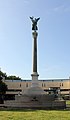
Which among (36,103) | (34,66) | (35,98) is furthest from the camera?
(34,66)

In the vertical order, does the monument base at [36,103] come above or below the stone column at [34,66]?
below

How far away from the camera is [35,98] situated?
48.4 m

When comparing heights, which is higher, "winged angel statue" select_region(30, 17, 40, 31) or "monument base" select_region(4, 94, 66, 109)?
"winged angel statue" select_region(30, 17, 40, 31)

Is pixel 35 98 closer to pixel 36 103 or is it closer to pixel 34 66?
pixel 36 103

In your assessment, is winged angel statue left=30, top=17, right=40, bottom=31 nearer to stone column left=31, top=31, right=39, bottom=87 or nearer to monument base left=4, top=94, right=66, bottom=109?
stone column left=31, top=31, right=39, bottom=87

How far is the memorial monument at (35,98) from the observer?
42.8m

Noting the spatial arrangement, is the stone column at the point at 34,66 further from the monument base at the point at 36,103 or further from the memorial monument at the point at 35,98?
the monument base at the point at 36,103

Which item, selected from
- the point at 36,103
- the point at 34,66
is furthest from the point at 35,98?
the point at 34,66

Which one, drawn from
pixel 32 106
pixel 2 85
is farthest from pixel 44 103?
pixel 2 85

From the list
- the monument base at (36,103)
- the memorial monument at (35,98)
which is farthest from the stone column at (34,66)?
the monument base at (36,103)

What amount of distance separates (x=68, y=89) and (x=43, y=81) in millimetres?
11579

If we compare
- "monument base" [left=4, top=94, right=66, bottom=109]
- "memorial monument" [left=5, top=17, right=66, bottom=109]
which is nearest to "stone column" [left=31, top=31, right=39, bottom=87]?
"memorial monument" [left=5, top=17, right=66, bottom=109]

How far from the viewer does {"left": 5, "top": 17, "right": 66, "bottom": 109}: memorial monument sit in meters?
42.8

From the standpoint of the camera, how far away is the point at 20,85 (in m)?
121
